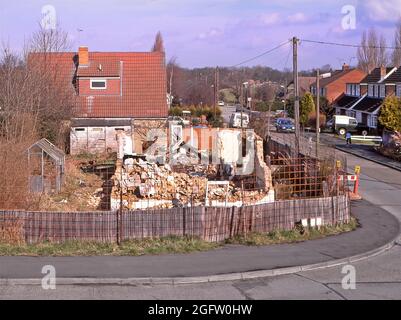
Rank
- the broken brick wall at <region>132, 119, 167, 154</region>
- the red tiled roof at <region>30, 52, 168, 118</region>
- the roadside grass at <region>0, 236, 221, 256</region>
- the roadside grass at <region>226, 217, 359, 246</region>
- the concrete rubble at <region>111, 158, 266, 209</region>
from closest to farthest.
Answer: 1. the roadside grass at <region>0, 236, 221, 256</region>
2. the roadside grass at <region>226, 217, 359, 246</region>
3. the concrete rubble at <region>111, 158, 266, 209</region>
4. the broken brick wall at <region>132, 119, 167, 154</region>
5. the red tiled roof at <region>30, 52, 168, 118</region>

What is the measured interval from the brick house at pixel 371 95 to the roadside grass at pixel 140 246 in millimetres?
46618

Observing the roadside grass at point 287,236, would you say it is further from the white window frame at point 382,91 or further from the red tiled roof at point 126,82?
the white window frame at point 382,91

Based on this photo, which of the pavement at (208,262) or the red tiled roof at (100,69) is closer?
the pavement at (208,262)

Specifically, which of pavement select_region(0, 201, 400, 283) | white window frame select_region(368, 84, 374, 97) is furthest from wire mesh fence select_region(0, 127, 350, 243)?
white window frame select_region(368, 84, 374, 97)

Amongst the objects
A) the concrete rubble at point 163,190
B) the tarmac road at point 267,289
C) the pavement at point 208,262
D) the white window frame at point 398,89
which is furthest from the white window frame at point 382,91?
the tarmac road at point 267,289

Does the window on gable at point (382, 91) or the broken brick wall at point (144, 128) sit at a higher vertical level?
the window on gable at point (382, 91)

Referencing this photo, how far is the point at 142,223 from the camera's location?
15.4 meters

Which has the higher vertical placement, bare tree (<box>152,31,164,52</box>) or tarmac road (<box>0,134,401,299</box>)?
bare tree (<box>152,31,164,52</box>)

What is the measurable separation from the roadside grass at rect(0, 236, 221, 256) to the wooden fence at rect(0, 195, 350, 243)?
25 centimetres

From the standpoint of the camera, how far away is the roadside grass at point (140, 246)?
1411 cm

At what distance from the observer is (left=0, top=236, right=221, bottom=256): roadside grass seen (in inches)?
554

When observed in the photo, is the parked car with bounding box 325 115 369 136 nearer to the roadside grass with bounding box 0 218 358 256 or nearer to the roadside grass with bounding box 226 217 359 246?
the roadside grass with bounding box 226 217 359 246

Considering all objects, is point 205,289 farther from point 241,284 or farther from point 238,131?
point 238,131

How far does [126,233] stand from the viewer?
1532 cm
